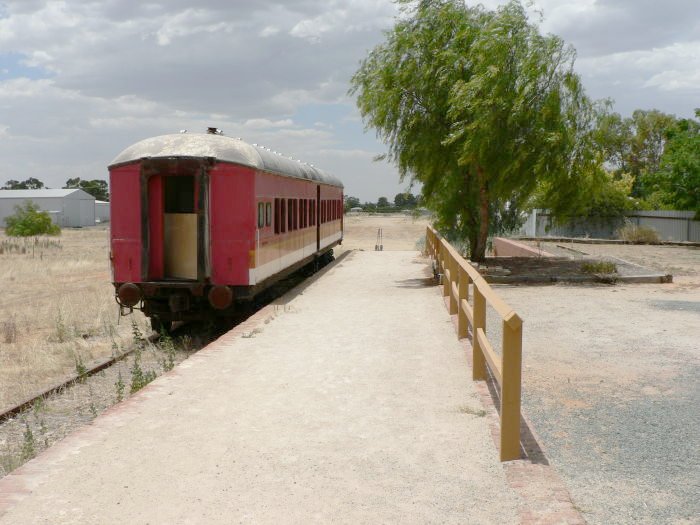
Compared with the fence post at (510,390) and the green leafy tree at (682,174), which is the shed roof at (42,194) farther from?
the fence post at (510,390)

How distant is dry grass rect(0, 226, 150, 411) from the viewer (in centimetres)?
1009

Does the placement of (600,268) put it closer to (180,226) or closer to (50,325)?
(180,226)

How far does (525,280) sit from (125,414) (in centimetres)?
1237

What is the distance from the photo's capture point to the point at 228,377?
7535 mm

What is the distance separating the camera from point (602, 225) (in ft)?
119

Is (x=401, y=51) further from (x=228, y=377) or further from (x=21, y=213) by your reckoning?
(x=21, y=213)

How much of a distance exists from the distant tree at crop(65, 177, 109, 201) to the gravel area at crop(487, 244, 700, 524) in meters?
124

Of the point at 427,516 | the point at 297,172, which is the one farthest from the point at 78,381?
the point at 297,172

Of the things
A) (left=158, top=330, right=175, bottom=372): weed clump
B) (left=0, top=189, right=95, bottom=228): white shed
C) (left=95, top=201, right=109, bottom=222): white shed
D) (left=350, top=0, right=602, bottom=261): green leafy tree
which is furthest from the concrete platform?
(left=95, top=201, right=109, bottom=222): white shed

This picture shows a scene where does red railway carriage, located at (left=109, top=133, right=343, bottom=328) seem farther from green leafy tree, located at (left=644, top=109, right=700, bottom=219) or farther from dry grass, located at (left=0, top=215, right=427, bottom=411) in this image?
green leafy tree, located at (left=644, top=109, right=700, bottom=219)

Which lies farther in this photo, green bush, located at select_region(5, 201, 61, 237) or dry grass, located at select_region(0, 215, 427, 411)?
green bush, located at select_region(5, 201, 61, 237)

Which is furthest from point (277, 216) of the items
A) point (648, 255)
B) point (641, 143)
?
point (641, 143)

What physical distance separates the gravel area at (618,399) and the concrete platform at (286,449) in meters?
0.60

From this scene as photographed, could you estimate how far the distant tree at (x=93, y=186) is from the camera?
130 metres
